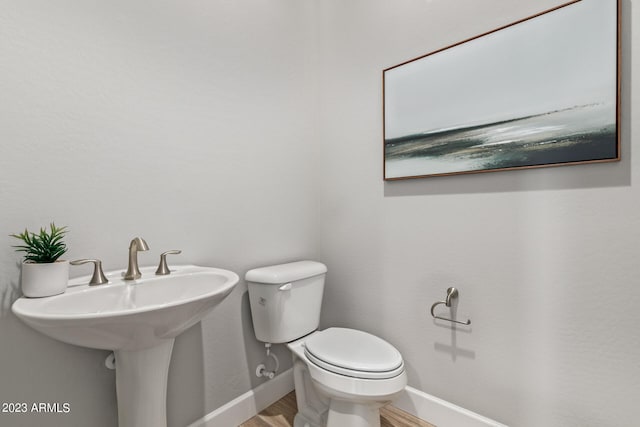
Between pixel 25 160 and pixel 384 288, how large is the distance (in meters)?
1.52

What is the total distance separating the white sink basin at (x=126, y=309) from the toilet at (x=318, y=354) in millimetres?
385

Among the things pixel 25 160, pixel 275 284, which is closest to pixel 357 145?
pixel 275 284

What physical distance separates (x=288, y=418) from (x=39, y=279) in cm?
124

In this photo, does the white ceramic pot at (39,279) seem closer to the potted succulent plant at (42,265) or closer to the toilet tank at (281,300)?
the potted succulent plant at (42,265)

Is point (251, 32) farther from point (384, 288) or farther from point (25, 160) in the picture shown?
point (384, 288)

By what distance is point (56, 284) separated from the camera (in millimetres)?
842

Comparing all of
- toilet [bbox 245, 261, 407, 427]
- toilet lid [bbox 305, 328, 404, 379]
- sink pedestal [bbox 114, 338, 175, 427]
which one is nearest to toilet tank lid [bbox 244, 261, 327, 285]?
toilet [bbox 245, 261, 407, 427]

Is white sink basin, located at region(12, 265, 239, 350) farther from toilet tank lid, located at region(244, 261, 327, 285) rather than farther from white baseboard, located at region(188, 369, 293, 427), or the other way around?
white baseboard, located at region(188, 369, 293, 427)

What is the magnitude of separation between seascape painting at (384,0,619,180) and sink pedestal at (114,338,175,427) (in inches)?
49.6

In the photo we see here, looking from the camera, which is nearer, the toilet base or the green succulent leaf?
the green succulent leaf

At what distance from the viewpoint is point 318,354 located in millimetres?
1242

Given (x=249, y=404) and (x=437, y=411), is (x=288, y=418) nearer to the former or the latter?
(x=249, y=404)

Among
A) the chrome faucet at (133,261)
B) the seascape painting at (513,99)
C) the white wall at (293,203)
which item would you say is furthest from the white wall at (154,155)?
the seascape painting at (513,99)

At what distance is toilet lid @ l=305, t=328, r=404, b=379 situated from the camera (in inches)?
44.6
